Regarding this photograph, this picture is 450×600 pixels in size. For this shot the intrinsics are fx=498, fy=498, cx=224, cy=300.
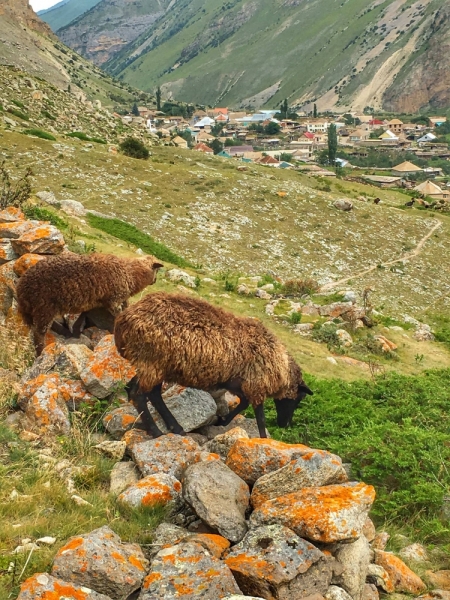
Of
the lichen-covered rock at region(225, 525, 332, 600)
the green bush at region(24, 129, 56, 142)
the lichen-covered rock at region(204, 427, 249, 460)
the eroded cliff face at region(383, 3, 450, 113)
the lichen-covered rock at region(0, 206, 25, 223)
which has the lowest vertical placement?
the lichen-covered rock at region(204, 427, 249, 460)

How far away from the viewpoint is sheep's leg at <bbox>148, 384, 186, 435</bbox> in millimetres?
7309

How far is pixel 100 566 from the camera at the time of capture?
404 cm

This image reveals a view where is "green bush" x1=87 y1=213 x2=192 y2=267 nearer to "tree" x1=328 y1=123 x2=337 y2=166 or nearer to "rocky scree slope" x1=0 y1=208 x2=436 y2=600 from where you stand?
"rocky scree slope" x1=0 y1=208 x2=436 y2=600

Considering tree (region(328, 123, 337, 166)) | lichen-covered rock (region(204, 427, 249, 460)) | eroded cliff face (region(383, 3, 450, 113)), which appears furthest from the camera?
eroded cliff face (region(383, 3, 450, 113))

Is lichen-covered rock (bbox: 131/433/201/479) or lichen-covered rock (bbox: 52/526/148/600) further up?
lichen-covered rock (bbox: 52/526/148/600)

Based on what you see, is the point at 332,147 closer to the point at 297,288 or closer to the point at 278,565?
the point at 297,288

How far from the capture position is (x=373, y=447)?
7.71 m

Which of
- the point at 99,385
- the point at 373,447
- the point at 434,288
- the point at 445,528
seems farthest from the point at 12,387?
the point at 434,288

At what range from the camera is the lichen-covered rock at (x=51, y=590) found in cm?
367

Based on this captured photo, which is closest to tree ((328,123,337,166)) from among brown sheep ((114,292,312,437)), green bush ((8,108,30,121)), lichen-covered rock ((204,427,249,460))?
green bush ((8,108,30,121))

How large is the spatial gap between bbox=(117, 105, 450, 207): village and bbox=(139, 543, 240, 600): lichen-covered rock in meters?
86.7

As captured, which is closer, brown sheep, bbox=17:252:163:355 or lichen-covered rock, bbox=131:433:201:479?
lichen-covered rock, bbox=131:433:201:479

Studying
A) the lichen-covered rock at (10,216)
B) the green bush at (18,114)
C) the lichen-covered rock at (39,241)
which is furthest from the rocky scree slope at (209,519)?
the green bush at (18,114)

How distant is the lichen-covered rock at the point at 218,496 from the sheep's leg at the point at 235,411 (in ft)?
7.04
